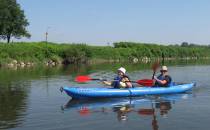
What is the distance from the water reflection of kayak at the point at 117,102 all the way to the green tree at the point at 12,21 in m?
52.5

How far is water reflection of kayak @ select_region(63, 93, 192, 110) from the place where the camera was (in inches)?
706

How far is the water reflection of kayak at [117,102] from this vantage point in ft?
58.9

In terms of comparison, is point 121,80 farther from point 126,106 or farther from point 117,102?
point 126,106

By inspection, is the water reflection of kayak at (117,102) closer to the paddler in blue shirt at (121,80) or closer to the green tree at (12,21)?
the paddler in blue shirt at (121,80)

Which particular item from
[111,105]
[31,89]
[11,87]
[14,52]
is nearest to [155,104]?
[111,105]

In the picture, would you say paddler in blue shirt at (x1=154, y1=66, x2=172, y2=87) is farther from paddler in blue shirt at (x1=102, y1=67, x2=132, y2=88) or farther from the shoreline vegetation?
the shoreline vegetation

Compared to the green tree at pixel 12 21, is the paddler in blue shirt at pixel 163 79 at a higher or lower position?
lower

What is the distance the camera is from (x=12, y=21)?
7200 centimetres

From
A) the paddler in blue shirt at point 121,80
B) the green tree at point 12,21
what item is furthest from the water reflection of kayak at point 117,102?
the green tree at point 12,21

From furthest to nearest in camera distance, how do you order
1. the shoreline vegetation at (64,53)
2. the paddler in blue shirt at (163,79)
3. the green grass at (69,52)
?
the green grass at (69,52)
the shoreline vegetation at (64,53)
the paddler in blue shirt at (163,79)

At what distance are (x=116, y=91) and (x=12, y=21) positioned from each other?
5494 centimetres

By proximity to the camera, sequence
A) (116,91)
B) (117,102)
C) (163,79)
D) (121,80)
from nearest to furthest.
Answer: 1. (117,102)
2. (116,91)
3. (121,80)
4. (163,79)

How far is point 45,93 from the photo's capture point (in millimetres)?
22547

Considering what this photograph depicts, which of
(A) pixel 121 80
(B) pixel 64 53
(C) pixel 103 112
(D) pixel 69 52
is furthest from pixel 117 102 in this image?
(B) pixel 64 53
